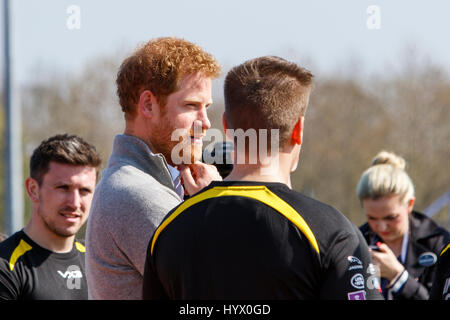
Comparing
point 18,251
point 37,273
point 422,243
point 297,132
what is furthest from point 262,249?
point 422,243

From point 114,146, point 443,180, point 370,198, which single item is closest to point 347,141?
point 443,180

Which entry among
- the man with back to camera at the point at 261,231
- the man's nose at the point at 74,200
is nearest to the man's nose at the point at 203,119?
the man with back to camera at the point at 261,231

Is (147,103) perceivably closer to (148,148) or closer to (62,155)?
(148,148)

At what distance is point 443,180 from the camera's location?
2606 centimetres

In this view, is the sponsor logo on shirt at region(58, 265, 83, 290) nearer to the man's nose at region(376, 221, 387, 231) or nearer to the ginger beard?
the ginger beard

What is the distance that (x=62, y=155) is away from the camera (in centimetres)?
477

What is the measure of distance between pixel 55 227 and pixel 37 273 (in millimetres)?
345

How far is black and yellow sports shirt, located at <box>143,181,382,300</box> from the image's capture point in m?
2.07

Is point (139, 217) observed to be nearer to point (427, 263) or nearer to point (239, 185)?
point (239, 185)

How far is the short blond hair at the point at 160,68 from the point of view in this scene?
284 centimetres

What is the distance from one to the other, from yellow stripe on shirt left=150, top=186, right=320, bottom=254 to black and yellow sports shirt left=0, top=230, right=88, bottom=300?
7.74 feet

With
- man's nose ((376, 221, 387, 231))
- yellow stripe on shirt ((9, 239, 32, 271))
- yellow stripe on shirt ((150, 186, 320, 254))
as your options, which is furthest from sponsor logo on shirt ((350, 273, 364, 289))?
man's nose ((376, 221, 387, 231))

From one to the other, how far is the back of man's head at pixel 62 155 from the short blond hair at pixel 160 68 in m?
1.90

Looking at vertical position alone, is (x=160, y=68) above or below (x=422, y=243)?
above
